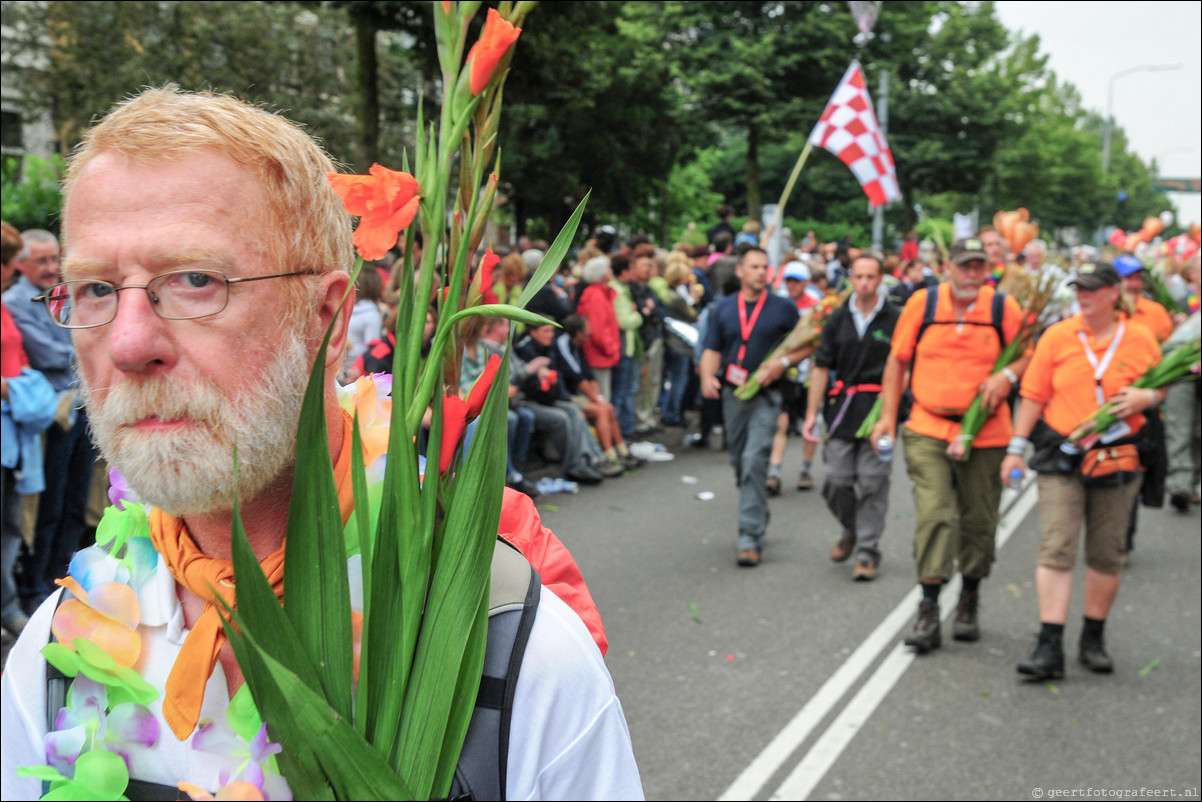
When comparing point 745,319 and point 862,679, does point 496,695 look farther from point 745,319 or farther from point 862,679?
point 745,319

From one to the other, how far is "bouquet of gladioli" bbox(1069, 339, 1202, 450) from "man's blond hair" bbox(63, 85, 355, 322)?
4705 millimetres

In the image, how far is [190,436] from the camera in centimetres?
129

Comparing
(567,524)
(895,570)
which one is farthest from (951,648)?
(567,524)

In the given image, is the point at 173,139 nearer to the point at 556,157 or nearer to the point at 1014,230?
the point at 1014,230

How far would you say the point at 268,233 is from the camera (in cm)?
133

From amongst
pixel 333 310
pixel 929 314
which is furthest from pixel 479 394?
pixel 929 314

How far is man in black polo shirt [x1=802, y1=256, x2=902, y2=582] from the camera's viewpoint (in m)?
7.21

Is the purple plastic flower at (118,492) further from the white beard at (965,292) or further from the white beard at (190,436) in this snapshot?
the white beard at (965,292)

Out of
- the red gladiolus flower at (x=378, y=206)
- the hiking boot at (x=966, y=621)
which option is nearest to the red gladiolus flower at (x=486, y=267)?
the red gladiolus flower at (x=378, y=206)

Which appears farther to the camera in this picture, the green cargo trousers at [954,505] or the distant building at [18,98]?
the distant building at [18,98]

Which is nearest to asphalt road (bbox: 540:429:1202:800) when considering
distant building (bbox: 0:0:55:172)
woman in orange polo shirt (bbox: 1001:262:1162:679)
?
woman in orange polo shirt (bbox: 1001:262:1162:679)

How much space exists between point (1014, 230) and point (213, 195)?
335 inches

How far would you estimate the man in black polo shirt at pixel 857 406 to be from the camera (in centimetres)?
721

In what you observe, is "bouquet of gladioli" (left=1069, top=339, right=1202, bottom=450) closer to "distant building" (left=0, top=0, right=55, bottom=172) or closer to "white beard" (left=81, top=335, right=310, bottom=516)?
"white beard" (left=81, top=335, right=310, bottom=516)
